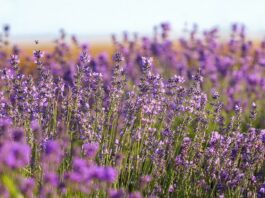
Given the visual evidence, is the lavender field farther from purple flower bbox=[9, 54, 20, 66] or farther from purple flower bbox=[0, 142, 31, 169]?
purple flower bbox=[0, 142, 31, 169]

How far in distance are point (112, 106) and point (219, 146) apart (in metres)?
0.78

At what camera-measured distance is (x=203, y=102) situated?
12.8ft

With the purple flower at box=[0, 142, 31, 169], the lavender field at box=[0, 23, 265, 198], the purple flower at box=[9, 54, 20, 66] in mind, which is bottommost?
the lavender field at box=[0, 23, 265, 198]

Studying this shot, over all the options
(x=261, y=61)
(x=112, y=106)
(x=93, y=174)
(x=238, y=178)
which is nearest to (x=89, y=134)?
(x=112, y=106)

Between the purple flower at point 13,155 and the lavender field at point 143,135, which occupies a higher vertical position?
the purple flower at point 13,155

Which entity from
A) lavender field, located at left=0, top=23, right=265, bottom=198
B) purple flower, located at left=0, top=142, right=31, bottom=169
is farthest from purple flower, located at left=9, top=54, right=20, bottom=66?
purple flower, located at left=0, top=142, right=31, bottom=169

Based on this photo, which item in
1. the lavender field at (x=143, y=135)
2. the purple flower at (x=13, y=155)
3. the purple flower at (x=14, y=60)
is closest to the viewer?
the purple flower at (x=13, y=155)

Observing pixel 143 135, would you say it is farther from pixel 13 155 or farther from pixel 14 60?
pixel 13 155

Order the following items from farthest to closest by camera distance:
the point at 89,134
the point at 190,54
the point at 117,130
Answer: the point at 190,54, the point at 117,130, the point at 89,134

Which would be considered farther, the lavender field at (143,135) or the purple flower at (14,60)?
the purple flower at (14,60)

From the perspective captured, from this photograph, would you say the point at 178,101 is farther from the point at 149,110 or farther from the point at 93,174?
the point at 93,174

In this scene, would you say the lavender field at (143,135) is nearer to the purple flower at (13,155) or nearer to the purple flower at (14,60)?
the purple flower at (14,60)

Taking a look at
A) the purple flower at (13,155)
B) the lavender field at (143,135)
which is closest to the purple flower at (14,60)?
the lavender field at (143,135)

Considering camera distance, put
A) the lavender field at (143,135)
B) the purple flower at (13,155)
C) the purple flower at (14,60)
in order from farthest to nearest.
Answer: the purple flower at (14,60) < the lavender field at (143,135) < the purple flower at (13,155)
